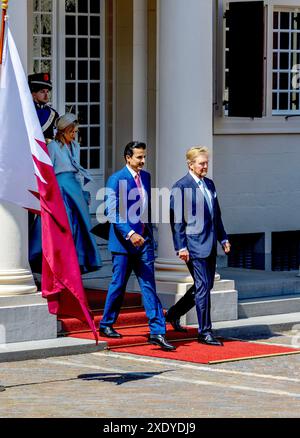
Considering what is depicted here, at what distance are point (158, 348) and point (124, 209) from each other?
1.35 m

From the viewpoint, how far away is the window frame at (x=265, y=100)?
17.8 meters

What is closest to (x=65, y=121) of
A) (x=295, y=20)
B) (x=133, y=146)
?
(x=133, y=146)

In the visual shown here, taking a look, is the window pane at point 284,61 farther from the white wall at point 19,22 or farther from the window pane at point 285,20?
the white wall at point 19,22

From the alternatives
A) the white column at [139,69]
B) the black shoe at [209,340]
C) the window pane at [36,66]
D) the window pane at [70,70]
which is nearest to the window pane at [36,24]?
the window pane at [36,66]

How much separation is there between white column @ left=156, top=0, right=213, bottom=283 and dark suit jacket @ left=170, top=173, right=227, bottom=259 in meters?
1.20

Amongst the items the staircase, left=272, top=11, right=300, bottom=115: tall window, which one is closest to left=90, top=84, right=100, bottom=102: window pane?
left=272, top=11, right=300, bottom=115: tall window

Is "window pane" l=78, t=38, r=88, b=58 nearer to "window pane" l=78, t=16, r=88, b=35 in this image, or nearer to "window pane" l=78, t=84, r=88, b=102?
"window pane" l=78, t=16, r=88, b=35

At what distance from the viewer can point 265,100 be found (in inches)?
726

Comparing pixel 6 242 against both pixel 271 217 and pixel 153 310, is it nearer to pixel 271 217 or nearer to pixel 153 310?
pixel 153 310

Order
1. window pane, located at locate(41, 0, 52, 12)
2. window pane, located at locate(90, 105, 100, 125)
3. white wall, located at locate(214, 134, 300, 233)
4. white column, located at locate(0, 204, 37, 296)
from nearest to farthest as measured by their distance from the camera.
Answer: white column, located at locate(0, 204, 37, 296) < window pane, located at locate(41, 0, 52, 12) < window pane, located at locate(90, 105, 100, 125) < white wall, located at locate(214, 134, 300, 233)

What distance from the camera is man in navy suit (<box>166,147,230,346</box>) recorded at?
13531 mm

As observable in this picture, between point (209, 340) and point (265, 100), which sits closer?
point (209, 340)

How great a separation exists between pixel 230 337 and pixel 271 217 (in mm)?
4419

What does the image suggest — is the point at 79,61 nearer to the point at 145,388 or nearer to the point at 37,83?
the point at 37,83
